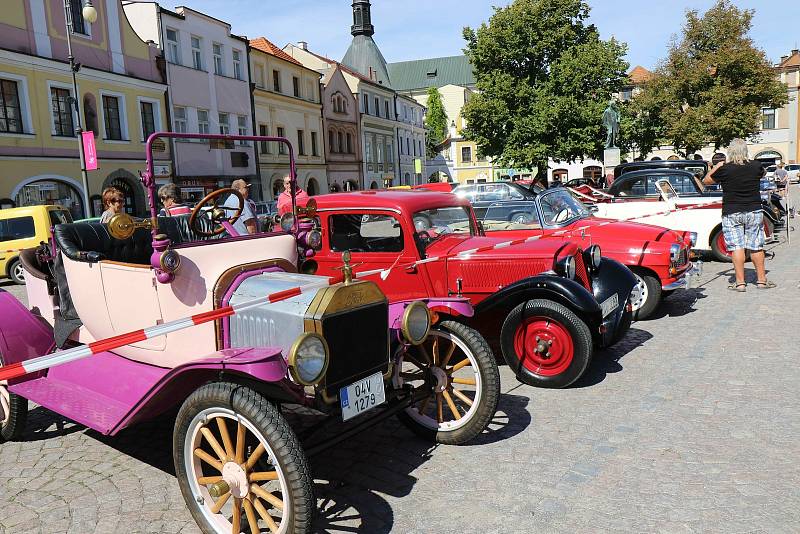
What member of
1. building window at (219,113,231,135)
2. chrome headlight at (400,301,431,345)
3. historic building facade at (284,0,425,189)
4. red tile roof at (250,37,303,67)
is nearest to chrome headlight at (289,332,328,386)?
chrome headlight at (400,301,431,345)

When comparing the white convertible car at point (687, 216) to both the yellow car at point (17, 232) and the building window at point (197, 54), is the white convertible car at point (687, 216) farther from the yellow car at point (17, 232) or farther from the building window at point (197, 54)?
the building window at point (197, 54)

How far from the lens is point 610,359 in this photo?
566 centimetres

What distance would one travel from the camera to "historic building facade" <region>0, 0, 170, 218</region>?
17891mm

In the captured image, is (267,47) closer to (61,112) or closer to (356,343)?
→ (61,112)

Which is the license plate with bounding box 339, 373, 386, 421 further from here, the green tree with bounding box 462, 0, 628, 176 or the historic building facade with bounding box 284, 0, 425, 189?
the historic building facade with bounding box 284, 0, 425, 189

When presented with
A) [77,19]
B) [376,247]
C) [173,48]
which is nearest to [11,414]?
[376,247]

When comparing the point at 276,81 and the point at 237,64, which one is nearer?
the point at 237,64

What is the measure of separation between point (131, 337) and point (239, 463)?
875 millimetres

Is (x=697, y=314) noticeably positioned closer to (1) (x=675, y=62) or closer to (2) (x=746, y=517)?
(2) (x=746, y=517)

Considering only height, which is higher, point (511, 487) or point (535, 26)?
point (535, 26)

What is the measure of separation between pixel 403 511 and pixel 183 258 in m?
1.90

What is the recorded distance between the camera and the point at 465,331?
3.71 meters

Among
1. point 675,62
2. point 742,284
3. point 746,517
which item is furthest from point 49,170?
point 675,62

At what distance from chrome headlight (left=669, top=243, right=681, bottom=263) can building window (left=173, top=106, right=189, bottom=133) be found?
2152 cm
